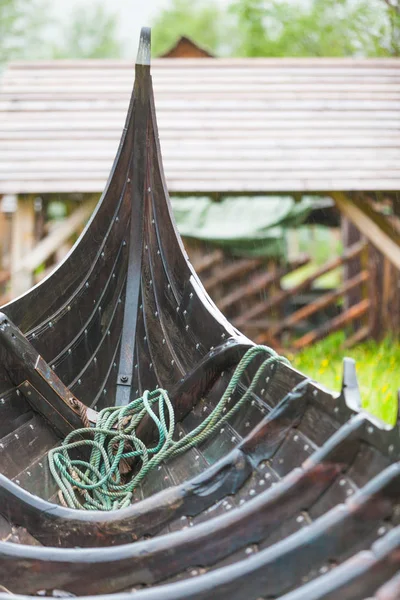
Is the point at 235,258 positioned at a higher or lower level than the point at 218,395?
higher

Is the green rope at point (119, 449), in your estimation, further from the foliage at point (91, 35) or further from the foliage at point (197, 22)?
the foliage at point (91, 35)

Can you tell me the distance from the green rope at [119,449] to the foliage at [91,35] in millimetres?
27221

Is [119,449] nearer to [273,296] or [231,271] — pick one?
[273,296]

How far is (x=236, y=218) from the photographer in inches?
310

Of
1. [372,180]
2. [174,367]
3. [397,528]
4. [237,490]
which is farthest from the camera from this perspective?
[372,180]

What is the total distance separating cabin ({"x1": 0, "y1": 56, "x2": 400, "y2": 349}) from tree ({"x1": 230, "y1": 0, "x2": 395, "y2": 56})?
205 inches

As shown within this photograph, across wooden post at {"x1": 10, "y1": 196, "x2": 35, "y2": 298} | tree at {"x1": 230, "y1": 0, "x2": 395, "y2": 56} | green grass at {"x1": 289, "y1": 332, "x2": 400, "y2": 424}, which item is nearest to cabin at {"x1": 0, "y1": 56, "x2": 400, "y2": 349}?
wooden post at {"x1": 10, "y1": 196, "x2": 35, "y2": 298}

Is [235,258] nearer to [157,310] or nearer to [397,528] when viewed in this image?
[157,310]

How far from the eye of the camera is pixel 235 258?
9.37m

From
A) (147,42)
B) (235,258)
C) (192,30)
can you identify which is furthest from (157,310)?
(192,30)

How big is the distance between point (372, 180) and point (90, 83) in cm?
319

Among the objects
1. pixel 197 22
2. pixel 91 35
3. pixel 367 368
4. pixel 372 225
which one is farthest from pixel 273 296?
pixel 91 35

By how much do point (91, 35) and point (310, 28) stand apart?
17380mm

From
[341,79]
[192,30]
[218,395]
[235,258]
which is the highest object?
[192,30]
